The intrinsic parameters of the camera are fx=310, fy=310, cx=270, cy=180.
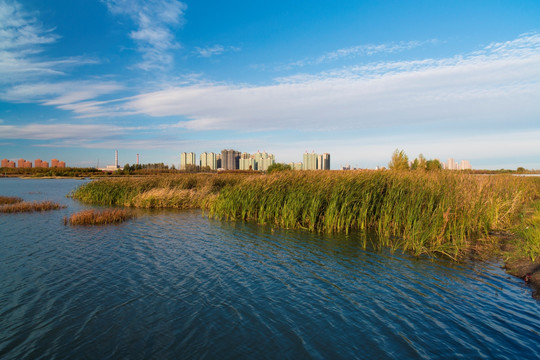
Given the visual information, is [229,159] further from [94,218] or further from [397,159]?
[94,218]

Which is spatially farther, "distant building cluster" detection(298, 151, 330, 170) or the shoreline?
"distant building cluster" detection(298, 151, 330, 170)

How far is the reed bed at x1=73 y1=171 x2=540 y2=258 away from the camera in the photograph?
10.5 m

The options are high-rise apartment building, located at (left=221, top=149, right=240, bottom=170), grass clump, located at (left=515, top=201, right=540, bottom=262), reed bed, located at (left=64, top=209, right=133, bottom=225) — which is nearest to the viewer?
grass clump, located at (left=515, top=201, right=540, bottom=262)

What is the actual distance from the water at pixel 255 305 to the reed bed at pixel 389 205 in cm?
170

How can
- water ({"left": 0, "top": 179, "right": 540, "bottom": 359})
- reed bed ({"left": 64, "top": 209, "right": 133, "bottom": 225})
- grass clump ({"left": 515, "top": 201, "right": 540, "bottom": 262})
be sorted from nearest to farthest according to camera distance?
A: water ({"left": 0, "top": 179, "right": 540, "bottom": 359}) → grass clump ({"left": 515, "top": 201, "right": 540, "bottom": 262}) → reed bed ({"left": 64, "top": 209, "right": 133, "bottom": 225})

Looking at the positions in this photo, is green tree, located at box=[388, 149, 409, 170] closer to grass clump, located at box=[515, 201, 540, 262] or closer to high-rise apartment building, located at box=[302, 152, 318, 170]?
grass clump, located at box=[515, 201, 540, 262]

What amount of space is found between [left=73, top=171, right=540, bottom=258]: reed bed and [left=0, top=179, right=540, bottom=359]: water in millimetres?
1699

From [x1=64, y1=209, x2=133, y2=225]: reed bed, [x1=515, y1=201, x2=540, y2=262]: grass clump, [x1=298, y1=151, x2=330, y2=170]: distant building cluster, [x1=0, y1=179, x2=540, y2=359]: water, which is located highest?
[x1=298, y1=151, x2=330, y2=170]: distant building cluster

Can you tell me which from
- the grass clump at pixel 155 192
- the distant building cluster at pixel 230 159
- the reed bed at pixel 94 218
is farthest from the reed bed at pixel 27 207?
the distant building cluster at pixel 230 159

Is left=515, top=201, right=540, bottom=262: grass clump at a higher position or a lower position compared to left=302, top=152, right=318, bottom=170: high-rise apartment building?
lower

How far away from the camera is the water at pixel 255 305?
4926mm

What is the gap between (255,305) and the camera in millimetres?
6383

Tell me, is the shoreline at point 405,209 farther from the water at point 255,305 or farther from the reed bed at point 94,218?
the reed bed at point 94,218

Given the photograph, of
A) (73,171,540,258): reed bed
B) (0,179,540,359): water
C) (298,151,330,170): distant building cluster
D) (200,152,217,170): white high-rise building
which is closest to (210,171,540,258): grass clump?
(73,171,540,258): reed bed
